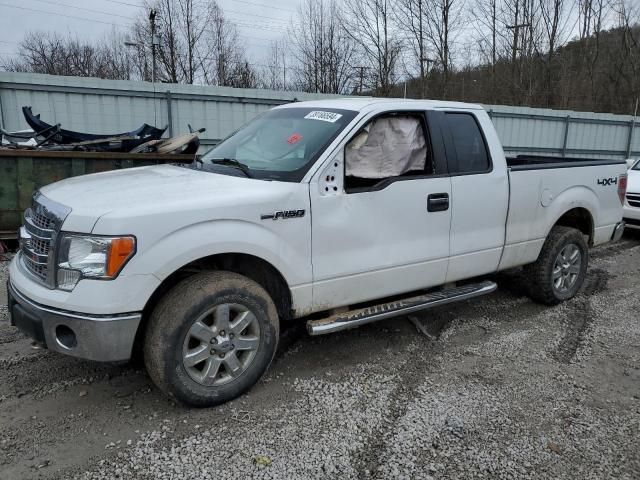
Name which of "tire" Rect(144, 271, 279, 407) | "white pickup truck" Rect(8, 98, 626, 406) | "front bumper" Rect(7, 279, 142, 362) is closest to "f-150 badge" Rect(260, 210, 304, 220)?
"white pickup truck" Rect(8, 98, 626, 406)

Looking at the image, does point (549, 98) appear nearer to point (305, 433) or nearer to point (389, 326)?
point (389, 326)

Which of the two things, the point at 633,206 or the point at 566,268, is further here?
the point at 633,206

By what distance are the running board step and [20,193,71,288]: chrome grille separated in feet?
5.42

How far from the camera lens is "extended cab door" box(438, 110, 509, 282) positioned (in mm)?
4179

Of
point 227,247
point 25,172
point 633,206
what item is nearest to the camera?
point 227,247

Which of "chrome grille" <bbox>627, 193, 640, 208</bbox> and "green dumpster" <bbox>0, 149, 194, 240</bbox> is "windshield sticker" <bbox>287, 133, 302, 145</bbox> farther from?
"chrome grille" <bbox>627, 193, 640, 208</bbox>

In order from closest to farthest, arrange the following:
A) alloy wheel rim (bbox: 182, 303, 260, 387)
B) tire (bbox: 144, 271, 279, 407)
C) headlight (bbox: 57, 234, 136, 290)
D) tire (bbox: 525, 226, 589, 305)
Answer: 1. headlight (bbox: 57, 234, 136, 290)
2. tire (bbox: 144, 271, 279, 407)
3. alloy wheel rim (bbox: 182, 303, 260, 387)
4. tire (bbox: 525, 226, 589, 305)

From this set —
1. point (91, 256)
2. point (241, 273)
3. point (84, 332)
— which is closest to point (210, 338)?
point (241, 273)

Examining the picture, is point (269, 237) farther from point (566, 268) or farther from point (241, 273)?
point (566, 268)

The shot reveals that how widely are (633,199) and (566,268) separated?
4.53 meters

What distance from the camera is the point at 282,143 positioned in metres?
3.81

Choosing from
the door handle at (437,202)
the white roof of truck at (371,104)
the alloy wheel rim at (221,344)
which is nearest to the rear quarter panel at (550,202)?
the door handle at (437,202)

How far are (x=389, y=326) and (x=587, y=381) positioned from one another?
5.34ft

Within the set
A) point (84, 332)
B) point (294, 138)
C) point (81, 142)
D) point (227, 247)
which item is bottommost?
point (84, 332)
